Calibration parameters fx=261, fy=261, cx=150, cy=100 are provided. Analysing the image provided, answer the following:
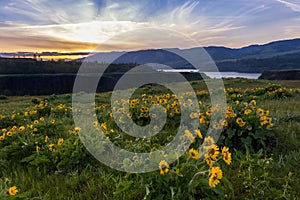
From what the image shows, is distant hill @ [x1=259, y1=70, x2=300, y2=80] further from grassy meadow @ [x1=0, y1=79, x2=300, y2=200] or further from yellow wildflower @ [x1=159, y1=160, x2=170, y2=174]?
yellow wildflower @ [x1=159, y1=160, x2=170, y2=174]

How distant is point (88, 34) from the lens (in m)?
7.87

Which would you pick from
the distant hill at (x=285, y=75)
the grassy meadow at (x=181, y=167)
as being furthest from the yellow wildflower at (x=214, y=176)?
the distant hill at (x=285, y=75)

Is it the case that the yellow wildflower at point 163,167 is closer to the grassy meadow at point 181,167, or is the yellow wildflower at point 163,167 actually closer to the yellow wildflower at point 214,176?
the grassy meadow at point 181,167

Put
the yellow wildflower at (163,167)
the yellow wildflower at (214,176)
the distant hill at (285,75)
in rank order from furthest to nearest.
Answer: the distant hill at (285,75) → the yellow wildflower at (163,167) → the yellow wildflower at (214,176)

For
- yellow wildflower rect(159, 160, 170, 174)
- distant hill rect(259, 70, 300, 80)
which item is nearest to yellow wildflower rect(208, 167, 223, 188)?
yellow wildflower rect(159, 160, 170, 174)

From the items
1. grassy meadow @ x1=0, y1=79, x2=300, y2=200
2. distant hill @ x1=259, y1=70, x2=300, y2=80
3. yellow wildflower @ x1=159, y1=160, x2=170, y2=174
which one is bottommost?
distant hill @ x1=259, y1=70, x2=300, y2=80

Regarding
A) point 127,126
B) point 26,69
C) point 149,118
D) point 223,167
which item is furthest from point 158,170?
point 26,69

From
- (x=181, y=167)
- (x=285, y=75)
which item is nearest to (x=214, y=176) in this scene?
(x=181, y=167)

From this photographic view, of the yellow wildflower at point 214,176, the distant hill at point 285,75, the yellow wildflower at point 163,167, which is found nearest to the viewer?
the yellow wildflower at point 214,176

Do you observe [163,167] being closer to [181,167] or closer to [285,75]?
[181,167]

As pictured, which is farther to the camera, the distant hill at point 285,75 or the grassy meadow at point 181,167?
the distant hill at point 285,75

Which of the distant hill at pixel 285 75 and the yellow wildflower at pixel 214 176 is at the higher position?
the yellow wildflower at pixel 214 176

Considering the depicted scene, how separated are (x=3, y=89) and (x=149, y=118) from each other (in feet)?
290

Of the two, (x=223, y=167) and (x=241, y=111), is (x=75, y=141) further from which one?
(x=241, y=111)
